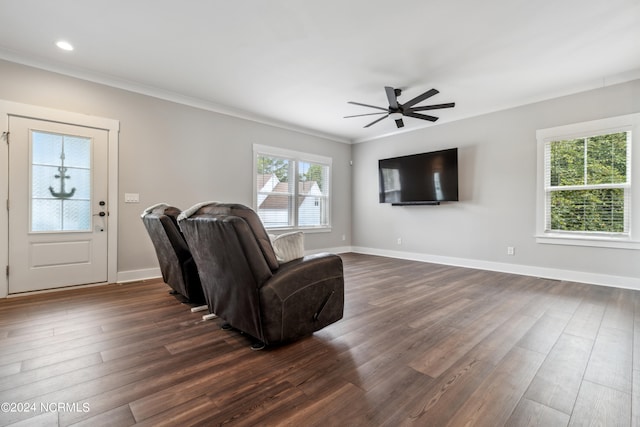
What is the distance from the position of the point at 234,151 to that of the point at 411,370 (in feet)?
14.3

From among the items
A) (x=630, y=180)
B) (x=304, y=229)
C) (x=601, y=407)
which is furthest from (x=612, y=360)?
(x=304, y=229)

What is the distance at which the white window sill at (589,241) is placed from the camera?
363 centimetres

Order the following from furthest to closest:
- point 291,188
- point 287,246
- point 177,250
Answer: point 291,188
point 177,250
point 287,246

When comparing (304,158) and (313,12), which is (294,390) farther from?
(304,158)

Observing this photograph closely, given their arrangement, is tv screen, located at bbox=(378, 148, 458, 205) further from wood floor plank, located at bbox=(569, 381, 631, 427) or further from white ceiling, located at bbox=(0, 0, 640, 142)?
wood floor plank, located at bbox=(569, 381, 631, 427)

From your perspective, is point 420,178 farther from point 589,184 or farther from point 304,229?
point 304,229

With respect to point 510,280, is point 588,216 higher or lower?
higher

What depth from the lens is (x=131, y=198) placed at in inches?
157

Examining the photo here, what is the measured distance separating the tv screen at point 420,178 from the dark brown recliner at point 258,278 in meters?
3.69

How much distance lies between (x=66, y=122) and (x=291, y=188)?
11.6 feet

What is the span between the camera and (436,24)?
2.68 meters

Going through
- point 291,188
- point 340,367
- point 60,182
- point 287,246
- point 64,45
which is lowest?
point 340,367

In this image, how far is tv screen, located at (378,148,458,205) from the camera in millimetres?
5117

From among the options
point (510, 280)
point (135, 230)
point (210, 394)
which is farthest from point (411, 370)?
point (135, 230)
